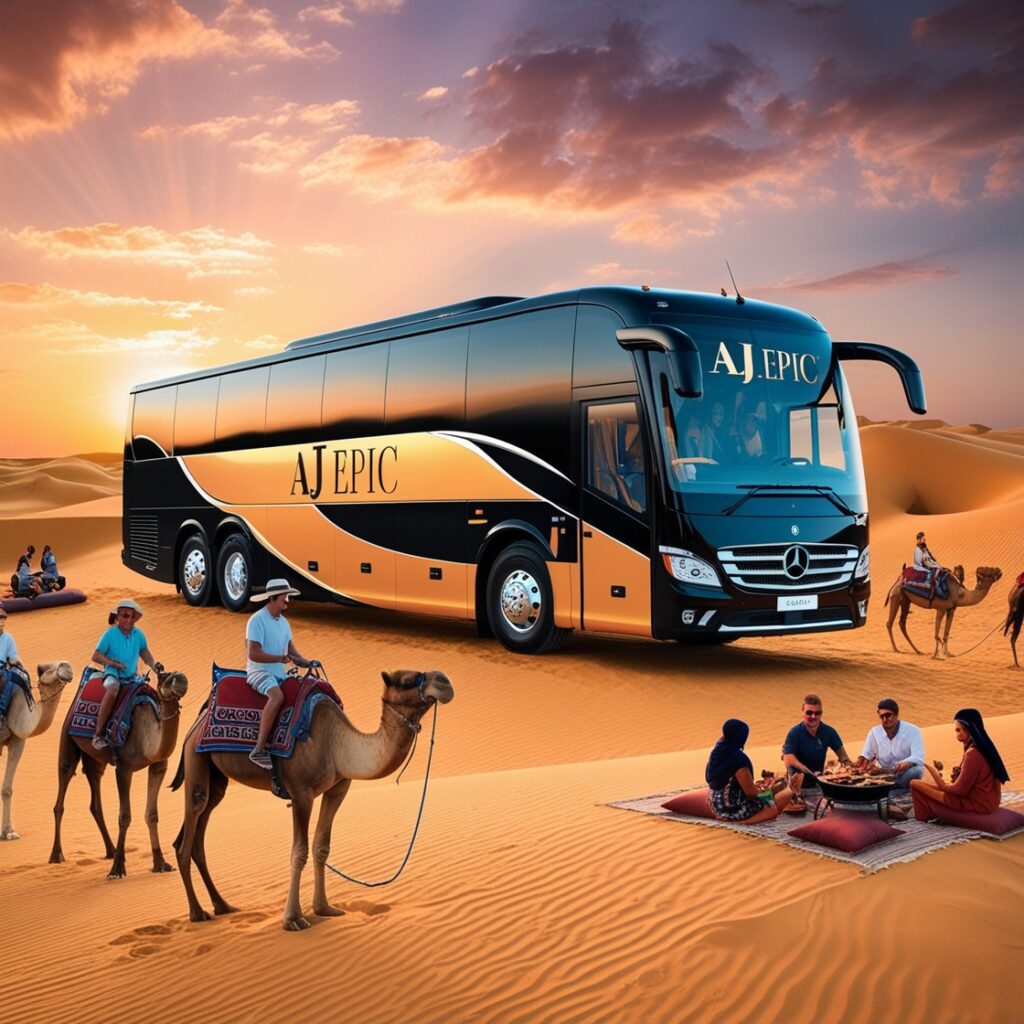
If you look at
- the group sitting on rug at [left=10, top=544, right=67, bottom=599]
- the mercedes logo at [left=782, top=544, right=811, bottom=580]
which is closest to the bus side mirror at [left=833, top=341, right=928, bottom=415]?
the mercedes logo at [left=782, top=544, right=811, bottom=580]

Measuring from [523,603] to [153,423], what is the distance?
44.6 feet

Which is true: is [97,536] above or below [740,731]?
above

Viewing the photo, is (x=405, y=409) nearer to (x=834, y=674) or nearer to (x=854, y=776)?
(x=834, y=674)

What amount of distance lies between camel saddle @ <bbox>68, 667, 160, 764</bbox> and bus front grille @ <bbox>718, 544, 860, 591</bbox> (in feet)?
24.8

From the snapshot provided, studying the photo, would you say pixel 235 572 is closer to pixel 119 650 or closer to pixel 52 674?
pixel 52 674

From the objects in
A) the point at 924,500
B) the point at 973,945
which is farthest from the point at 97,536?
the point at 973,945

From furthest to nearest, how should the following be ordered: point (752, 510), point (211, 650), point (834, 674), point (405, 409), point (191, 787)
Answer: point (211, 650) → point (405, 409) → point (834, 674) → point (752, 510) → point (191, 787)

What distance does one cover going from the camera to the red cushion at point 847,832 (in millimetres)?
8195

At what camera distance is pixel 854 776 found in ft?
29.7

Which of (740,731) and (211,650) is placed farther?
(211,650)

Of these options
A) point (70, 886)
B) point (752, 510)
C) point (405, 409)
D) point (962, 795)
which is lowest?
point (70, 886)

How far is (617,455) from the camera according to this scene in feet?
52.5

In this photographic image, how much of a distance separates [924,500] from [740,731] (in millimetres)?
56242

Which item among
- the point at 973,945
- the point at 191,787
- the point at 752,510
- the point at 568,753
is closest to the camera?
the point at 973,945
